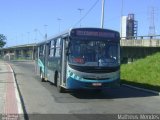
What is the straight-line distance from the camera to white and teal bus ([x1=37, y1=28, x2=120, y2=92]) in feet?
59.6

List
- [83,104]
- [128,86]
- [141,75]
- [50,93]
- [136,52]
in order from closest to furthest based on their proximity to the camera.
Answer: [83,104]
[50,93]
[128,86]
[141,75]
[136,52]

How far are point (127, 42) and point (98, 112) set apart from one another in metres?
38.4

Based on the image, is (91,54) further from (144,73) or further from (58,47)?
(144,73)

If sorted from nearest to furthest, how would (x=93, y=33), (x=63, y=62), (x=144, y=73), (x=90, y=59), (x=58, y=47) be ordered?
(x=90, y=59) < (x=93, y=33) < (x=63, y=62) < (x=58, y=47) < (x=144, y=73)

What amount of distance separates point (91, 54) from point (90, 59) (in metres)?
0.22

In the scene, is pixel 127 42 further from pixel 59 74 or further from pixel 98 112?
pixel 98 112

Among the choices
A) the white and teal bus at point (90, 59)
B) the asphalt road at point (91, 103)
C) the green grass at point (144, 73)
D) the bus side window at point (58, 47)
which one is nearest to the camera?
the asphalt road at point (91, 103)

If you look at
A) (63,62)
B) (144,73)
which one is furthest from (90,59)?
(144,73)

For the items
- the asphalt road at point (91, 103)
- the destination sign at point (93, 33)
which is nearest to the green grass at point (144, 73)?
the asphalt road at point (91, 103)

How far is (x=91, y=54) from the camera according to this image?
60.1ft

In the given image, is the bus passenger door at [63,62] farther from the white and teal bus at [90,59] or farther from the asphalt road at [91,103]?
the asphalt road at [91,103]

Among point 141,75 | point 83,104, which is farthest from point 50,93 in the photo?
point 141,75

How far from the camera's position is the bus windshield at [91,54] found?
59.8 ft

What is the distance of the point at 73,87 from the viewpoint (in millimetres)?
18297
